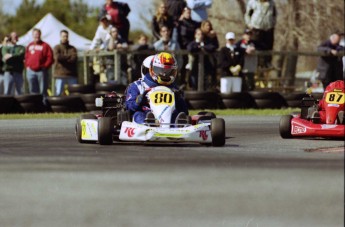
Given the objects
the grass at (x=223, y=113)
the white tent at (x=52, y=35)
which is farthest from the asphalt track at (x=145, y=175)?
the white tent at (x=52, y=35)

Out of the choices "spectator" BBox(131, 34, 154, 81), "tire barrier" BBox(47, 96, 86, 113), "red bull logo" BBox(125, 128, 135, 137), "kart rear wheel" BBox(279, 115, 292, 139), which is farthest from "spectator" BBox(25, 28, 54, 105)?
"red bull logo" BBox(125, 128, 135, 137)

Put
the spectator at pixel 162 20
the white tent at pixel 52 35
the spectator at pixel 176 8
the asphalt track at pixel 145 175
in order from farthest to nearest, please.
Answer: the white tent at pixel 52 35
the spectator at pixel 176 8
the spectator at pixel 162 20
the asphalt track at pixel 145 175

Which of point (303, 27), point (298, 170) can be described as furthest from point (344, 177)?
point (303, 27)

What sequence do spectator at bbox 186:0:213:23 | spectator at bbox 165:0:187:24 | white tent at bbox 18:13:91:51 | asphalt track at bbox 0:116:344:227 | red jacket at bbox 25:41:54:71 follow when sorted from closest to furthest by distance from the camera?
asphalt track at bbox 0:116:344:227
red jacket at bbox 25:41:54:71
spectator at bbox 165:0:187:24
spectator at bbox 186:0:213:23
white tent at bbox 18:13:91:51

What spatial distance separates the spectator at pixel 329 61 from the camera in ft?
60.9

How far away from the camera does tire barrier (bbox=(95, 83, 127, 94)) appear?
17422 millimetres

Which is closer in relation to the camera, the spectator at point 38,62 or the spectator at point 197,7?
the spectator at point 38,62

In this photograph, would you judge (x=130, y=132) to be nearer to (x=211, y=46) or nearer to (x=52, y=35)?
(x=211, y=46)

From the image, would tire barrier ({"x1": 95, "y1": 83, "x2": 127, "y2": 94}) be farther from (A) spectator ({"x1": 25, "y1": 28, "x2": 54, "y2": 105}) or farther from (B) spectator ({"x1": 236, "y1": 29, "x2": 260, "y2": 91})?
(B) spectator ({"x1": 236, "y1": 29, "x2": 260, "y2": 91})

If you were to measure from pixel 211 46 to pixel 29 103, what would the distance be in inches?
135

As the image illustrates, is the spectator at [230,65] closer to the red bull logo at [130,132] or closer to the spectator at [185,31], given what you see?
the spectator at [185,31]

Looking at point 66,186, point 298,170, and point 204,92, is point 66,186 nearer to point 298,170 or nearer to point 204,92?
point 298,170

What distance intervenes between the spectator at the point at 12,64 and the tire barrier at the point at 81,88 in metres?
0.94

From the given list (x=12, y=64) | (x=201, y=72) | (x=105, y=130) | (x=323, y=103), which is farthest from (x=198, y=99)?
(x=105, y=130)
